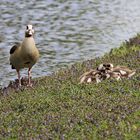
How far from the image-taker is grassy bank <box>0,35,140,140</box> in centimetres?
1246

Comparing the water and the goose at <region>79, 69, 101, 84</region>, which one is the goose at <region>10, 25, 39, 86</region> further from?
the water

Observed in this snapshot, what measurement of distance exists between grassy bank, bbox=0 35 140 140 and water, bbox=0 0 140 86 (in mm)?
9235

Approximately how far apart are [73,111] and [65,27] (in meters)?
27.4

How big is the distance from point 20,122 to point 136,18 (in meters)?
31.4

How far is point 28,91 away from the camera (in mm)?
17984

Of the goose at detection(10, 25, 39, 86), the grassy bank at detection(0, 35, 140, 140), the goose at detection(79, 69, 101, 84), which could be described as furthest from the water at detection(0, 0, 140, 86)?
the grassy bank at detection(0, 35, 140, 140)

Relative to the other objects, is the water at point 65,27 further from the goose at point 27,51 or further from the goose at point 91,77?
the goose at point 91,77

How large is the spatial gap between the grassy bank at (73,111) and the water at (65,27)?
924 centimetres

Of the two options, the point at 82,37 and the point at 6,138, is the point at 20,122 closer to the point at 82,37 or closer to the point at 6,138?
the point at 6,138

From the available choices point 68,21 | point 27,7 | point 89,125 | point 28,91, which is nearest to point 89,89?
point 28,91

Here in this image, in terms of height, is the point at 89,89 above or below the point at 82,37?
above

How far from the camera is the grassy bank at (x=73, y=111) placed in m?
12.5

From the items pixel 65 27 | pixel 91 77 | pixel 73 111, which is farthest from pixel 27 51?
pixel 65 27

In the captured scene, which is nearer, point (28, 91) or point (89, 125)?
point (89, 125)
